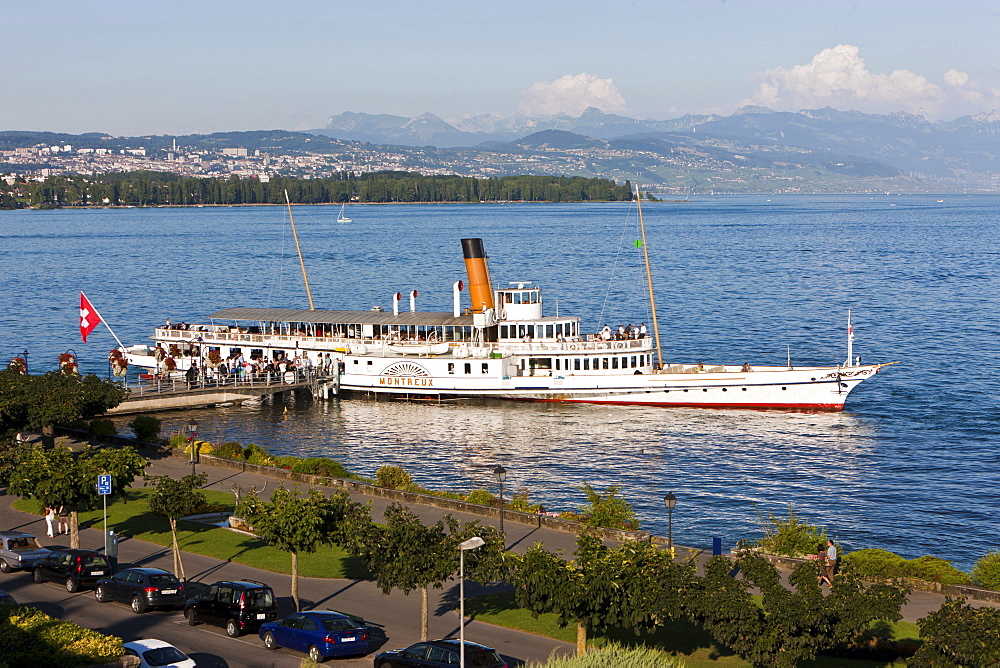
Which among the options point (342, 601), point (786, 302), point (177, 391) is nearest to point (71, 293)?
point (177, 391)

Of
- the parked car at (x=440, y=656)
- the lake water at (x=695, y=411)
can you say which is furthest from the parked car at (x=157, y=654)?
the lake water at (x=695, y=411)

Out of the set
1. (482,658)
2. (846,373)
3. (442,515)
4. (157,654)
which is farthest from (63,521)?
(846,373)

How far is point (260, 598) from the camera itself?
78.9 ft

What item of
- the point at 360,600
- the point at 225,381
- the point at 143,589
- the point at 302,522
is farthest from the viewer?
the point at 225,381

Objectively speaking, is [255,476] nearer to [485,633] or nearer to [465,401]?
[485,633]

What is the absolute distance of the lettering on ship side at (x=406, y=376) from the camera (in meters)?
64.3

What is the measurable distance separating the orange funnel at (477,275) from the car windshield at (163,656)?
148ft

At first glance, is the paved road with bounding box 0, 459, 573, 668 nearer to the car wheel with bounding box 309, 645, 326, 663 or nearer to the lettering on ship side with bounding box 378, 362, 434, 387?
the car wheel with bounding box 309, 645, 326, 663

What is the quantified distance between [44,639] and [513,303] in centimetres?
4549

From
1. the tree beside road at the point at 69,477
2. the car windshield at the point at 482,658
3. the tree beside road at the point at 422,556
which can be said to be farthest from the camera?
the tree beside road at the point at 69,477

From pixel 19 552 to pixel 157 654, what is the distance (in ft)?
34.1

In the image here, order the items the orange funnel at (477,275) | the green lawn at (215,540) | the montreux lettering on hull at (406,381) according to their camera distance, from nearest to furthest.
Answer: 1. the green lawn at (215,540)
2. the montreux lettering on hull at (406,381)
3. the orange funnel at (477,275)

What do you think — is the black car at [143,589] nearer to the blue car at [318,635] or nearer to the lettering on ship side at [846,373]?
the blue car at [318,635]

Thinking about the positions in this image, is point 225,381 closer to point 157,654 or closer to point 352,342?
point 352,342
